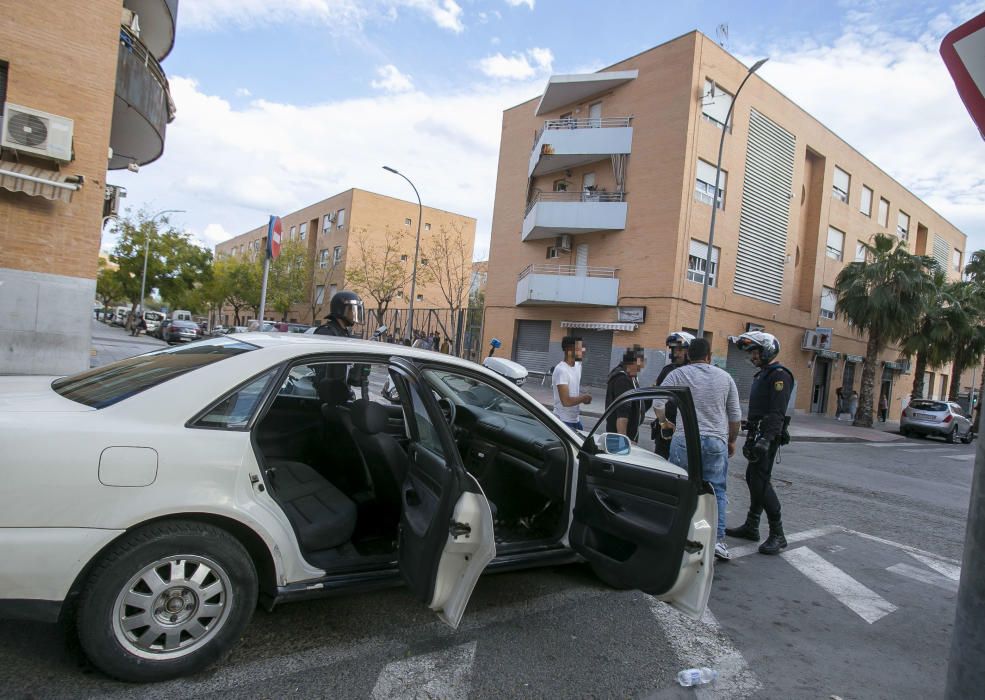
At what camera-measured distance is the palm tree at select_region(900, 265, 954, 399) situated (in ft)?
79.1

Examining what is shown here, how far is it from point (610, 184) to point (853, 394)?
1602 cm

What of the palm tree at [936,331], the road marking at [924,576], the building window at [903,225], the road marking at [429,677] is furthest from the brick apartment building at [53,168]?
the building window at [903,225]

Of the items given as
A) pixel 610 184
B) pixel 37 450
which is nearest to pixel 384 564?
pixel 37 450

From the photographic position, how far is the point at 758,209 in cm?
2336

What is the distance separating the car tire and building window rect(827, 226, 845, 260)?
3119 centimetres

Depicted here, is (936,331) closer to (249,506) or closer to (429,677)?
(429,677)

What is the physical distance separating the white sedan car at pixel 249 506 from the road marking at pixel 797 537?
1.91m

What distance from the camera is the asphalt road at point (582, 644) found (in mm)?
2328

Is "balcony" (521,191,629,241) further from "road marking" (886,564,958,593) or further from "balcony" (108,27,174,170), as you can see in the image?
"road marking" (886,564,958,593)

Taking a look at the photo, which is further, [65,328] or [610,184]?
[610,184]

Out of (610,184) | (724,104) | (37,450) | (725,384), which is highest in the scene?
(724,104)

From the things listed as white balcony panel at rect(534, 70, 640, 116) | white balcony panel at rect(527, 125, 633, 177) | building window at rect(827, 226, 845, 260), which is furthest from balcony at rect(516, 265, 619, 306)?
building window at rect(827, 226, 845, 260)

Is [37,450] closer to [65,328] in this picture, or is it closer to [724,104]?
[65,328]

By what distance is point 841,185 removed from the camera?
27.9 metres
